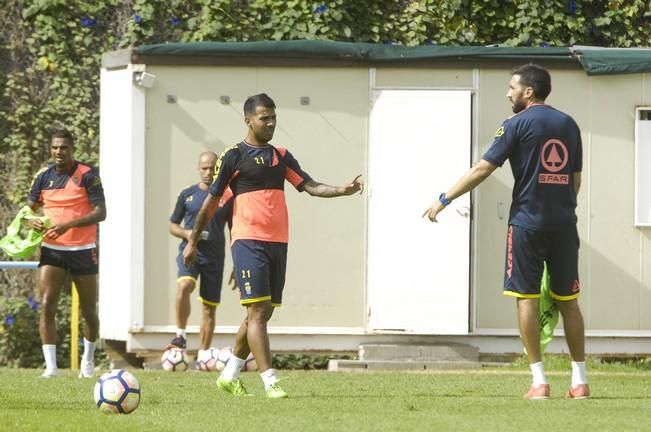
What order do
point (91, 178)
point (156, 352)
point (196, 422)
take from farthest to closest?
point (156, 352) → point (91, 178) → point (196, 422)

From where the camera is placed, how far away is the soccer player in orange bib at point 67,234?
13.1 meters

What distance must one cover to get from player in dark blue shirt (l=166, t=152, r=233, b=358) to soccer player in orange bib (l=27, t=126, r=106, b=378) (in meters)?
1.16

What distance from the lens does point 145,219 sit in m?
15.1

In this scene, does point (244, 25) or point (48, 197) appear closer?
point (48, 197)

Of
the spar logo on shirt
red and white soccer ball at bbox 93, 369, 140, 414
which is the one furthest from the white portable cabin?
red and white soccer ball at bbox 93, 369, 140, 414

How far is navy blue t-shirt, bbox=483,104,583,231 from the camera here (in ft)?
31.1

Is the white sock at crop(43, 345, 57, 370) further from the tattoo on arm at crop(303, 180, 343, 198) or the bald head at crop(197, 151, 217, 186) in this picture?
the tattoo on arm at crop(303, 180, 343, 198)

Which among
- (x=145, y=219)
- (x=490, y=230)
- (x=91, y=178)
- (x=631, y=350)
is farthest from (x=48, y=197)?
(x=631, y=350)

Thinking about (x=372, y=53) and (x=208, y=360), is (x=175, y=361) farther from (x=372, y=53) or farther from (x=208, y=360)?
(x=372, y=53)

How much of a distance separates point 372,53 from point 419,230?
1.75 metres

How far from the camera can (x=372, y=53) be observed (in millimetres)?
14852

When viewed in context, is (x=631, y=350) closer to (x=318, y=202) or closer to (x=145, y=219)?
(x=318, y=202)

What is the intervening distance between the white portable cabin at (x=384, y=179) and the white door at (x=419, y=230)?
0.01 metres

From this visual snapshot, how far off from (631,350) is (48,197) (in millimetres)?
5881
